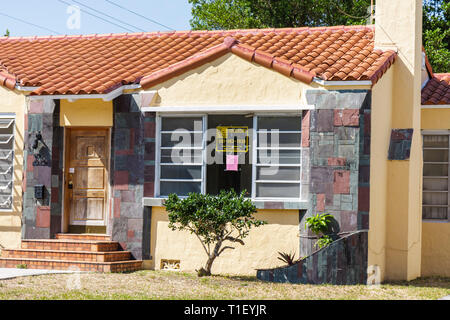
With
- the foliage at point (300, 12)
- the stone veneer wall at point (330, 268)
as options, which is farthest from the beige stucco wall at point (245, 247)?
the foliage at point (300, 12)

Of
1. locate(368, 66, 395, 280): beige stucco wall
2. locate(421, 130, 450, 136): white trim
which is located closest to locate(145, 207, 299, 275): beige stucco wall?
locate(368, 66, 395, 280): beige stucco wall

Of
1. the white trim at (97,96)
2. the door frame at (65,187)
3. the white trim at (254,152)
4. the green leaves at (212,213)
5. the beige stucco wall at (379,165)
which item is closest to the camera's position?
the green leaves at (212,213)

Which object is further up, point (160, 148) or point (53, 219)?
point (160, 148)

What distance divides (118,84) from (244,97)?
2315 millimetres

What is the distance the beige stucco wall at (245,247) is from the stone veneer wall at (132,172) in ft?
1.10

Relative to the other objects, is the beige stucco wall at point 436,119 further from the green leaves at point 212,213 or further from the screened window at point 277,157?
the green leaves at point 212,213

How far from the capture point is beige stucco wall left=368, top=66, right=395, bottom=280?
477 inches

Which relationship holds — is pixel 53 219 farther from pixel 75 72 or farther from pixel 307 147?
pixel 307 147

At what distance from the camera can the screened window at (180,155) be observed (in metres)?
12.9

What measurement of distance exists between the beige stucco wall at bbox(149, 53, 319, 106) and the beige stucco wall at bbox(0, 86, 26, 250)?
2.90 metres

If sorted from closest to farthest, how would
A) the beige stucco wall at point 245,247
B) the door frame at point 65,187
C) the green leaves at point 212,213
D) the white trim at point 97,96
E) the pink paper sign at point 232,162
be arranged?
the green leaves at point 212,213 → the beige stucco wall at point 245,247 → the white trim at point 97,96 → the pink paper sign at point 232,162 → the door frame at point 65,187

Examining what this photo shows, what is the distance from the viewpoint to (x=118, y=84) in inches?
509

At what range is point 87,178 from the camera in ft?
45.5

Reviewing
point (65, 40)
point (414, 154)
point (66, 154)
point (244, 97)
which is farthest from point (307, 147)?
point (65, 40)
